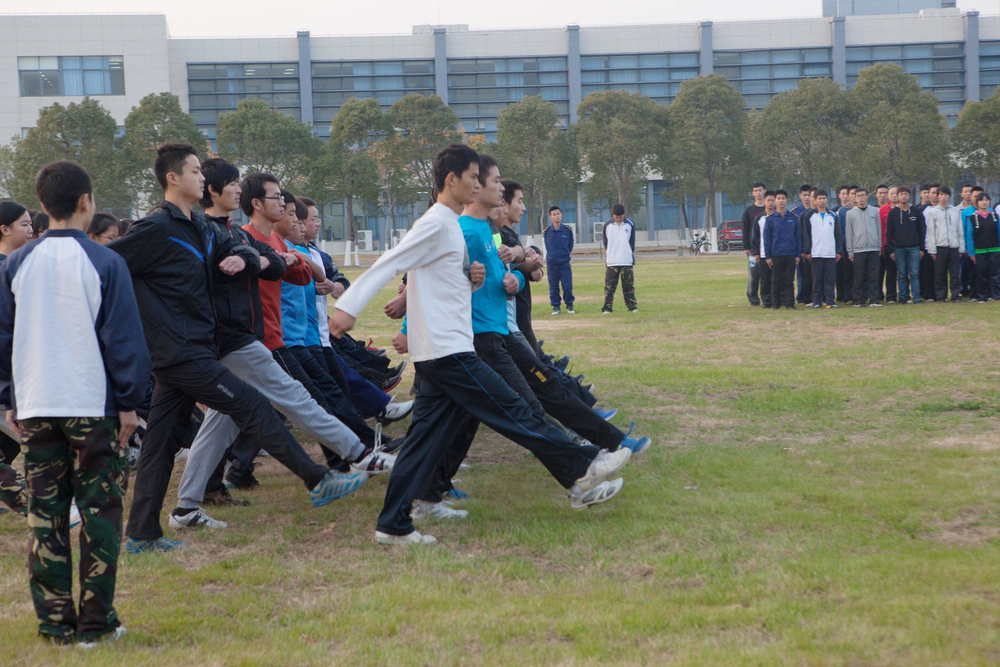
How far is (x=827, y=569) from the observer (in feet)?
11.9

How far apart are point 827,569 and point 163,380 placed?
304 cm

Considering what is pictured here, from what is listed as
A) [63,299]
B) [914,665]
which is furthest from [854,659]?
[63,299]

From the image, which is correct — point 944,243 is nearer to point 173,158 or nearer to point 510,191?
point 510,191

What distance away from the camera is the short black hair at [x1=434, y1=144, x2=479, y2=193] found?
14.6ft

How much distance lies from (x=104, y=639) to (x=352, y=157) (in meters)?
41.8

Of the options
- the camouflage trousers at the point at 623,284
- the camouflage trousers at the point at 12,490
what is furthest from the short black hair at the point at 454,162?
the camouflage trousers at the point at 623,284

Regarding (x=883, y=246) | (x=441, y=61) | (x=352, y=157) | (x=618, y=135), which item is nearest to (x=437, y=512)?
(x=883, y=246)

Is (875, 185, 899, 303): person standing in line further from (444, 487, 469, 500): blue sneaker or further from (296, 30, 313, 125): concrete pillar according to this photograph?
(296, 30, 313, 125): concrete pillar

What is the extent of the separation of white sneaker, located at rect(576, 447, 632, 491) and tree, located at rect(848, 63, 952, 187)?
4298 centimetres

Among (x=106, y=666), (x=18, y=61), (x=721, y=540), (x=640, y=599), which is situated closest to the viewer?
(x=106, y=666)

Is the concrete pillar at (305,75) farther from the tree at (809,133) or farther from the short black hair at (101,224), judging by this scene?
the short black hair at (101,224)

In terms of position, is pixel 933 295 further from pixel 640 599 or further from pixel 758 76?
pixel 758 76

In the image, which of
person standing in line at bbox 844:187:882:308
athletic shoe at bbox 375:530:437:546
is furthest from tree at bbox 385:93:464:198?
athletic shoe at bbox 375:530:437:546

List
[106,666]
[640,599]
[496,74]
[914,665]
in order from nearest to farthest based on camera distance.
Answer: [914,665], [106,666], [640,599], [496,74]
